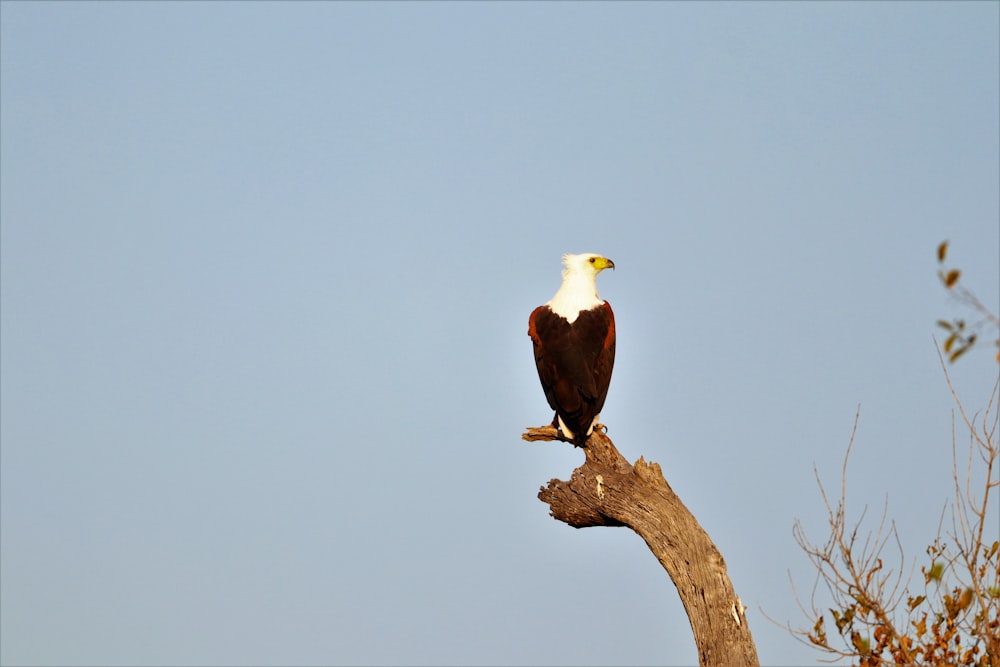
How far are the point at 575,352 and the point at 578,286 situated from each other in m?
0.79

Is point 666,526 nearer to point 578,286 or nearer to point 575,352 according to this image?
point 575,352

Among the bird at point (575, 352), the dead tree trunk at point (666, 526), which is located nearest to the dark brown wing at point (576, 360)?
the bird at point (575, 352)

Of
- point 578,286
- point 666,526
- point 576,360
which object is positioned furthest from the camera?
point 578,286

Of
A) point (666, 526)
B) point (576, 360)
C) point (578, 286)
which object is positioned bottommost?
point (666, 526)

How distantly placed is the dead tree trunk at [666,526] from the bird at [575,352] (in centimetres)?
25

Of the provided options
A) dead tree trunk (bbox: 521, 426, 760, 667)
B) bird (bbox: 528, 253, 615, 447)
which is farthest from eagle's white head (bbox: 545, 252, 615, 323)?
dead tree trunk (bbox: 521, 426, 760, 667)

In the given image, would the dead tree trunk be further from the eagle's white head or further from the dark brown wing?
the eagle's white head

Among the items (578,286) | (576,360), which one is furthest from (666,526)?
(578,286)

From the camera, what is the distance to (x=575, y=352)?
8.80 meters

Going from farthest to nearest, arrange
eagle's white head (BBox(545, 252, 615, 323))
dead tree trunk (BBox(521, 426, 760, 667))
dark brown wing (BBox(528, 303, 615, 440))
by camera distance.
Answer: eagle's white head (BBox(545, 252, 615, 323)), dark brown wing (BBox(528, 303, 615, 440)), dead tree trunk (BBox(521, 426, 760, 667))

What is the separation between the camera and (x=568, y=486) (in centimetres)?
819

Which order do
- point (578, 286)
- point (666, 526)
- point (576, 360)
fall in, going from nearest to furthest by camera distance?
point (666, 526) → point (576, 360) → point (578, 286)

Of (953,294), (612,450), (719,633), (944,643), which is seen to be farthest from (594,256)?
(953,294)

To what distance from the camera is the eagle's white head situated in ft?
30.0
